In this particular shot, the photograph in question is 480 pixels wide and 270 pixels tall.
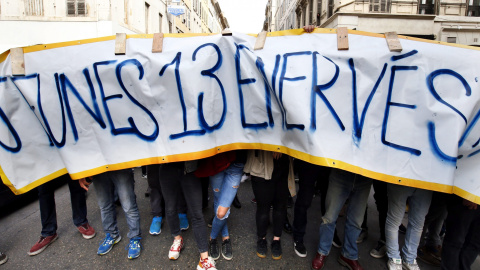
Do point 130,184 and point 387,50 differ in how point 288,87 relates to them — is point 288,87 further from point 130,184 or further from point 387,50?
point 130,184

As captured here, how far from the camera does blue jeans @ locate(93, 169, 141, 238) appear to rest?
8.80 feet

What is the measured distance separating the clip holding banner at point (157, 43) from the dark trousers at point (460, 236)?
9.54 feet

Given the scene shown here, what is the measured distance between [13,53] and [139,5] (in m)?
14.1

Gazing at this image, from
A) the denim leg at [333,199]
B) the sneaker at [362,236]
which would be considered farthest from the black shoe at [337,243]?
the denim leg at [333,199]

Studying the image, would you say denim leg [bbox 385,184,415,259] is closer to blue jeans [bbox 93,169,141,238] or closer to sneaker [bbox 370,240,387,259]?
sneaker [bbox 370,240,387,259]

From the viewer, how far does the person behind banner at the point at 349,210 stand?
2.44m

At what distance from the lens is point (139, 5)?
14.2 meters

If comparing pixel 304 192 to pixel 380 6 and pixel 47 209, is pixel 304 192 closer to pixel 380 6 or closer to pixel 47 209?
pixel 47 209

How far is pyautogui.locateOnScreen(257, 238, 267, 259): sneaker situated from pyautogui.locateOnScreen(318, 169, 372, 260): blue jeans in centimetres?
58

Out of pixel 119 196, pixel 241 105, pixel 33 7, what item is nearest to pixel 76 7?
pixel 33 7

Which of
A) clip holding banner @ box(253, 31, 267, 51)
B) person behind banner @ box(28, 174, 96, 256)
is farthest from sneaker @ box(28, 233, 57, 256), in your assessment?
clip holding banner @ box(253, 31, 267, 51)

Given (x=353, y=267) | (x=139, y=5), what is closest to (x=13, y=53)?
(x=353, y=267)

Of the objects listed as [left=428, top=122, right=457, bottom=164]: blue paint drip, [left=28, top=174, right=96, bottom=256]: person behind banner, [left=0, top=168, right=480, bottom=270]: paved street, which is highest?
[left=428, top=122, right=457, bottom=164]: blue paint drip

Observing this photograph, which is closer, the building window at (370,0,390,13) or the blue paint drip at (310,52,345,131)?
the blue paint drip at (310,52,345,131)
